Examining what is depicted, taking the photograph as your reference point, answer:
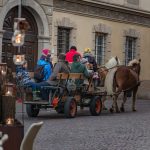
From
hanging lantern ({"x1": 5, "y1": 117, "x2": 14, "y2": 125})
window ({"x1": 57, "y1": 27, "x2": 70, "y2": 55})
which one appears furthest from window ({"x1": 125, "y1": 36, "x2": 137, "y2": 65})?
hanging lantern ({"x1": 5, "y1": 117, "x2": 14, "y2": 125})

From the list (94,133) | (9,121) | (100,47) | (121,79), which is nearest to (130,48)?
(100,47)

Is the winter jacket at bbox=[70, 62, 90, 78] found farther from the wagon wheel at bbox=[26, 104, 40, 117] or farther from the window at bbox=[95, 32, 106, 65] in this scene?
the window at bbox=[95, 32, 106, 65]

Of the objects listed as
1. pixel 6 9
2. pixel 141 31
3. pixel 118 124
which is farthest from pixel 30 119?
pixel 141 31

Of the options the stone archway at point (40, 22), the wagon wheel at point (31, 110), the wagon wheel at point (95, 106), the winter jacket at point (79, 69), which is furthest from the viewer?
the stone archway at point (40, 22)

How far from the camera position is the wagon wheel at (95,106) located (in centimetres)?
1555

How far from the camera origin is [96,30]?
85.4 feet

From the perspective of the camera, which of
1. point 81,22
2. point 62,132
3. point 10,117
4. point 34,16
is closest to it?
point 10,117

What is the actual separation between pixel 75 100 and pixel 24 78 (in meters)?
2.50

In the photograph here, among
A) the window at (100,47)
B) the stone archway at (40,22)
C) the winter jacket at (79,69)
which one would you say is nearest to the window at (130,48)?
the window at (100,47)

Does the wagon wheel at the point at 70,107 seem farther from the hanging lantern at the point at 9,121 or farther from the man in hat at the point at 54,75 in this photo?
the hanging lantern at the point at 9,121

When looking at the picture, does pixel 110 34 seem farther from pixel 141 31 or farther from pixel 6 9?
pixel 6 9

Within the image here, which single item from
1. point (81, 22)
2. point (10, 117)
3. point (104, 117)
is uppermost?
point (81, 22)

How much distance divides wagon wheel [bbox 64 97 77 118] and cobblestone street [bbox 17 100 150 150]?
18 centimetres

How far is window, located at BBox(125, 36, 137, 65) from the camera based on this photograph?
2887cm
